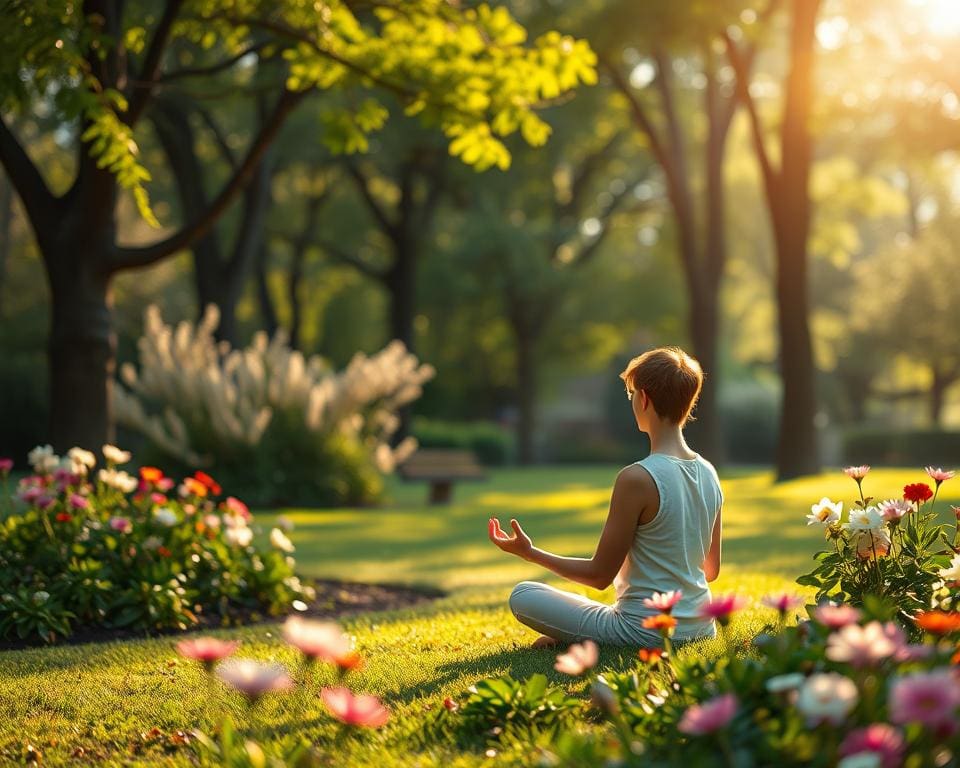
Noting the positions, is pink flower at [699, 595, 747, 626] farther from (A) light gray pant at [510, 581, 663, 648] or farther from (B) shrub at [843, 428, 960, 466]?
(B) shrub at [843, 428, 960, 466]

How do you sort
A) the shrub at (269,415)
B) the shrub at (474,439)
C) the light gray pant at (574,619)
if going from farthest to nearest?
the shrub at (474,439), the shrub at (269,415), the light gray pant at (574,619)

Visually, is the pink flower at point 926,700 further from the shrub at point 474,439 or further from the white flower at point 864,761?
the shrub at point 474,439

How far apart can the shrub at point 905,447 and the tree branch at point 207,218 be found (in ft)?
85.5

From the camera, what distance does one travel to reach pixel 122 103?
6.67 metres

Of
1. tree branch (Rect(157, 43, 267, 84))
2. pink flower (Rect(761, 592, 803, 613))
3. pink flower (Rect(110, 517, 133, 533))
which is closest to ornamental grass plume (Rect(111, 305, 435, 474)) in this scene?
tree branch (Rect(157, 43, 267, 84))

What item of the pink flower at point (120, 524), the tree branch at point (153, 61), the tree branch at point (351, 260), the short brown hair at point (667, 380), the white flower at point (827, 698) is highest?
the tree branch at point (351, 260)

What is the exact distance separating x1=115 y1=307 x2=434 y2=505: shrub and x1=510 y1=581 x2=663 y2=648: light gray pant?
33.6 feet

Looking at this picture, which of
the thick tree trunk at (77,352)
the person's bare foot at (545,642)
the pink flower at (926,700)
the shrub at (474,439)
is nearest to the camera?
the pink flower at (926,700)

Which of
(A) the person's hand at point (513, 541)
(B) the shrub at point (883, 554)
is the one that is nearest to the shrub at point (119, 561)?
(A) the person's hand at point (513, 541)

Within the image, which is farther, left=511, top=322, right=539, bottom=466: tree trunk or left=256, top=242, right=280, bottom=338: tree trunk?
left=511, top=322, right=539, bottom=466: tree trunk

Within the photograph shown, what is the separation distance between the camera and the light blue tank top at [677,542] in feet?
14.9

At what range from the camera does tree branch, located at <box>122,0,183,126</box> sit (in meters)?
8.20

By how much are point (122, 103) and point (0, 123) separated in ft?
6.78

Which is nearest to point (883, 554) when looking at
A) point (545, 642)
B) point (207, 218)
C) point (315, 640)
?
point (545, 642)
